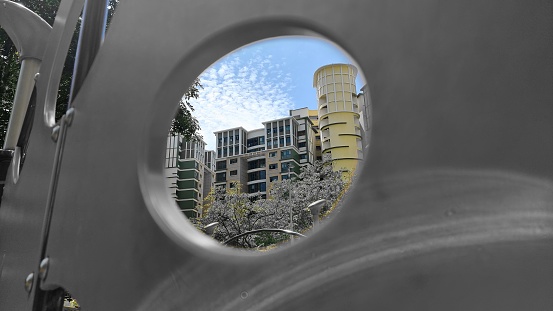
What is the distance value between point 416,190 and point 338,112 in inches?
999

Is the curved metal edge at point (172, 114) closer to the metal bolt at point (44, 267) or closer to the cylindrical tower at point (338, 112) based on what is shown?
the metal bolt at point (44, 267)

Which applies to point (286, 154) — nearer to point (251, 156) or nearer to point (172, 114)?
point (251, 156)

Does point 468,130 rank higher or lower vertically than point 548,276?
higher

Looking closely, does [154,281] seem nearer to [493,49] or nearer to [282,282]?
[282,282]

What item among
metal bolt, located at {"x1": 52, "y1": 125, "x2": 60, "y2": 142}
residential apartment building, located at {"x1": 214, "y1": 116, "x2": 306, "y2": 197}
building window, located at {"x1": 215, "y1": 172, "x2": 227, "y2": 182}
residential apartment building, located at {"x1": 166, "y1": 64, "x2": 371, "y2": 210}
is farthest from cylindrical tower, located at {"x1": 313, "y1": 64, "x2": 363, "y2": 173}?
metal bolt, located at {"x1": 52, "y1": 125, "x2": 60, "y2": 142}

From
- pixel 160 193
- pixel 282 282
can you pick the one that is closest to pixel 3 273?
pixel 160 193

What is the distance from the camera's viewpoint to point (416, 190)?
56cm

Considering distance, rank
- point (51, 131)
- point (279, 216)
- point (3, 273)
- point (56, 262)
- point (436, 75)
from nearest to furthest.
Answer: point (436, 75) → point (56, 262) → point (51, 131) → point (3, 273) → point (279, 216)

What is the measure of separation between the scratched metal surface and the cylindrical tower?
22164mm

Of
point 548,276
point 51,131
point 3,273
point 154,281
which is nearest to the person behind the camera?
point 548,276

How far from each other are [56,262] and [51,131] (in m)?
0.49

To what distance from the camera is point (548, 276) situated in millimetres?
465

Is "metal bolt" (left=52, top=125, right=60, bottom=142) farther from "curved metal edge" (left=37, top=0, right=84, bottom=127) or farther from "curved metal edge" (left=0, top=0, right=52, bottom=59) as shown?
"curved metal edge" (left=0, top=0, right=52, bottom=59)

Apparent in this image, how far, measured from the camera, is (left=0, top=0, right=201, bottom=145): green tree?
633 cm
